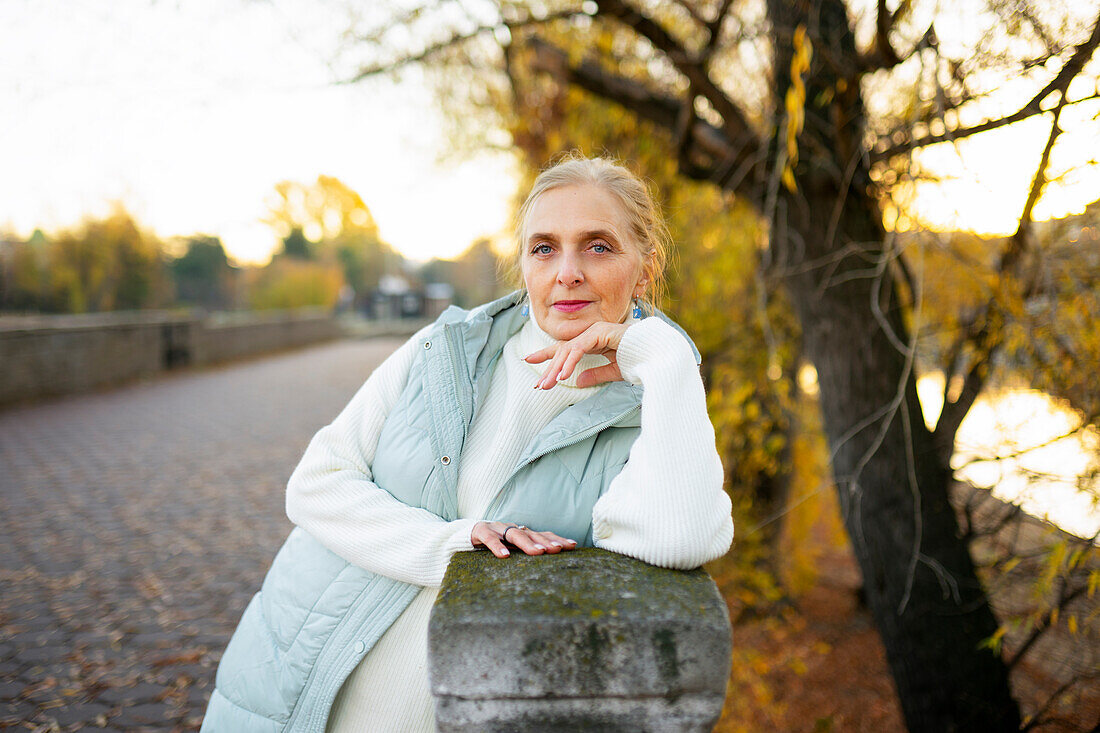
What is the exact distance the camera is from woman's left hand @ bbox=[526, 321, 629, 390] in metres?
1.67

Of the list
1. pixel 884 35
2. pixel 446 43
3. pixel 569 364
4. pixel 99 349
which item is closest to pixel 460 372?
pixel 569 364

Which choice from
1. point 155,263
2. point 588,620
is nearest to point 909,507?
point 588,620

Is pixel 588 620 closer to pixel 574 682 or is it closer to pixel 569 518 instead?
pixel 574 682

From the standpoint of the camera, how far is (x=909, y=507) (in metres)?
3.76

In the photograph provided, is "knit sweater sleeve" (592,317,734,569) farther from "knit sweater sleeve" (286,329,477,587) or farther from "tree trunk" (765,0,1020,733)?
"tree trunk" (765,0,1020,733)

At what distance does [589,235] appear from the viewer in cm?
184

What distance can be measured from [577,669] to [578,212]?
3.77ft

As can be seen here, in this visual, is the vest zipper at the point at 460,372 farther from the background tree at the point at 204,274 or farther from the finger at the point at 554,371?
the background tree at the point at 204,274

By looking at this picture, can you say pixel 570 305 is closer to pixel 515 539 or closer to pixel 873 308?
pixel 515 539

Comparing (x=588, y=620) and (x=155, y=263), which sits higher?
(x=155, y=263)

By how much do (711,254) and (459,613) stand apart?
5.19 metres

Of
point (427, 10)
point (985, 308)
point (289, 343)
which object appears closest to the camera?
point (985, 308)

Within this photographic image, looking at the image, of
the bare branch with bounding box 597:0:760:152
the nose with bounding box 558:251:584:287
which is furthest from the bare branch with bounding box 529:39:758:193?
the nose with bounding box 558:251:584:287

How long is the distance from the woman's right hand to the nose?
0.63 metres
